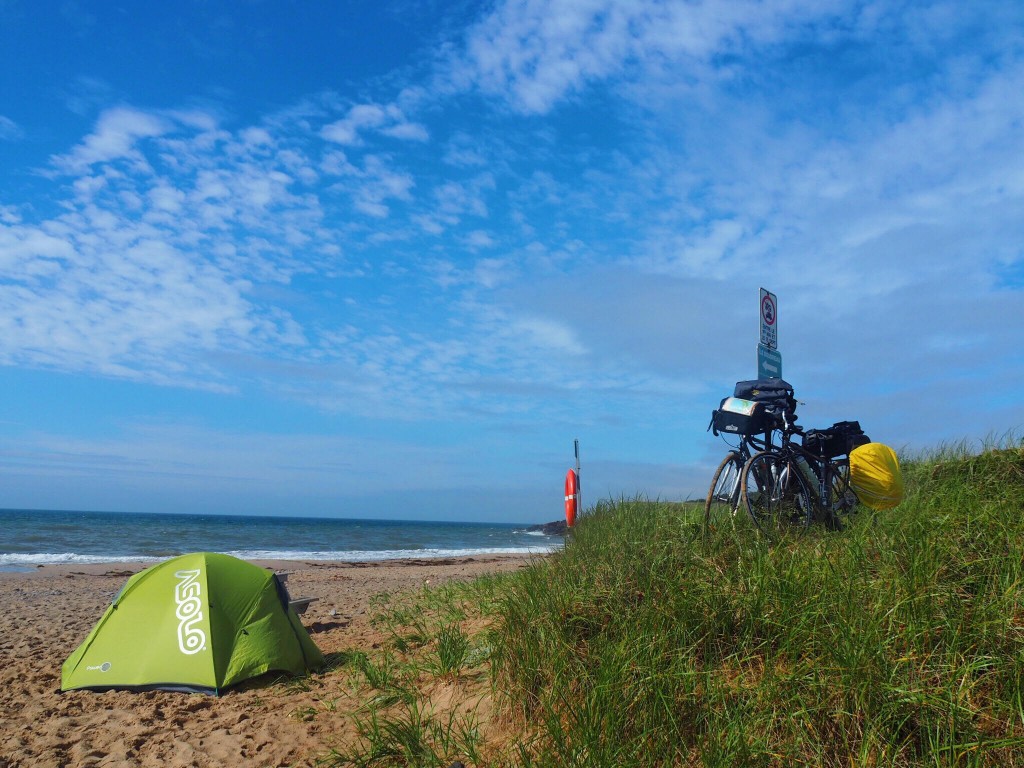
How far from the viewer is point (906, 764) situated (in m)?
2.69

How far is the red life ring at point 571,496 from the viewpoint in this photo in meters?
9.91

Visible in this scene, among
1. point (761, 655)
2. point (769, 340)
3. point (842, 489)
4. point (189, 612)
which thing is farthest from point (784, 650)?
point (769, 340)

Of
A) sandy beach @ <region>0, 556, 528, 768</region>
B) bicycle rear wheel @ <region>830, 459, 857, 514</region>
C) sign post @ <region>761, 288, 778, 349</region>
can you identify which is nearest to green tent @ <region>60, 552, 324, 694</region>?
sandy beach @ <region>0, 556, 528, 768</region>

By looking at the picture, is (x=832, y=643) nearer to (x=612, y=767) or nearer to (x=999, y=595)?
(x=999, y=595)

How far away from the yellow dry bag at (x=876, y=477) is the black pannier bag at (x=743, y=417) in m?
0.90

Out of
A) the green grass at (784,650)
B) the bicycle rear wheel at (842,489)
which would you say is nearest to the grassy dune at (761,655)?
the green grass at (784,650)

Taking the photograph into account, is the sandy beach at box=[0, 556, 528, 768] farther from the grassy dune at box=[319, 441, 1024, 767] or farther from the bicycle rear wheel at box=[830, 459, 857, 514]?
the bicycle rear wheel at box=[830, 459, 857, 514]

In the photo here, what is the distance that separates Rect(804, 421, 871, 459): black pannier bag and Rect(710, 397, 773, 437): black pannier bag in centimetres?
69

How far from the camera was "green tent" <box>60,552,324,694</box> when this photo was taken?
5.43 metres

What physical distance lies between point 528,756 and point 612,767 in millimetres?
414

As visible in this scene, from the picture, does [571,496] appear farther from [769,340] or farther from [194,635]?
[194,635]

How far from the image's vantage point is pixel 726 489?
5684mm

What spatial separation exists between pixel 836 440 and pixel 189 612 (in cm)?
575

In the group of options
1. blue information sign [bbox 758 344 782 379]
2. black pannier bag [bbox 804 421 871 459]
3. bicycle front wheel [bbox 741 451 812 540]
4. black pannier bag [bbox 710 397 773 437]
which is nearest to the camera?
bicycle front wheel [bbox 741 451 812 540]
